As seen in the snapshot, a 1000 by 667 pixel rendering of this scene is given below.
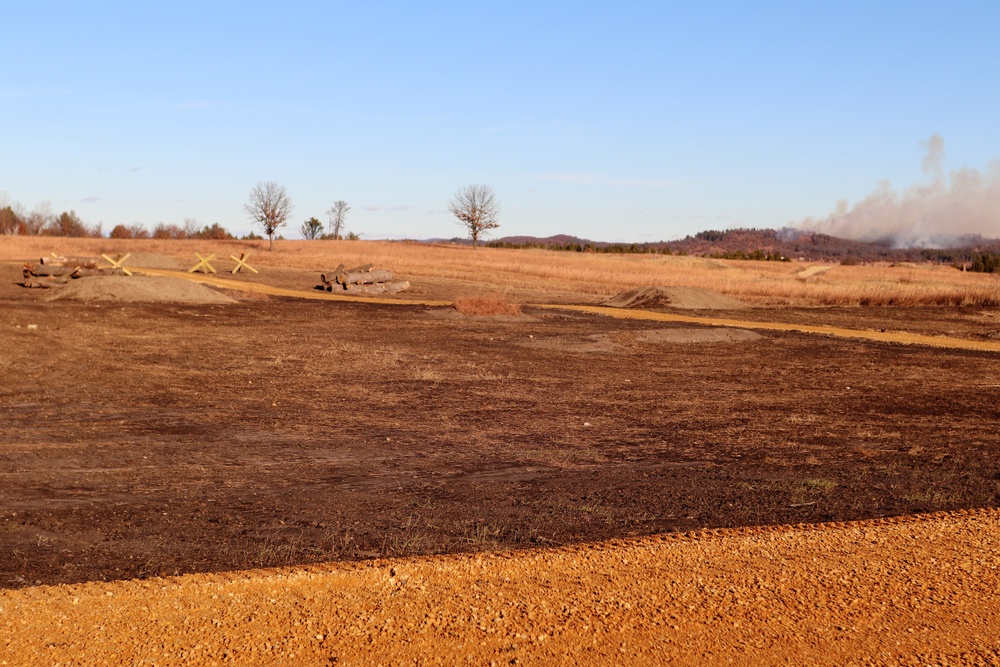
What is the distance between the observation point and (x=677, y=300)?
3231 centimetres

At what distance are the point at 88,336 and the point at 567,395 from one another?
1010cm

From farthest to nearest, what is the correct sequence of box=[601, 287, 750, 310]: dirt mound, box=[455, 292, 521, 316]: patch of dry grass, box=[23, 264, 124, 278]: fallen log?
box=[23, 264, 124, 278]: fallen log → box=[601, 287, 750, 310]: dirt mound → box=[455, 292, 521, 316]: patch of dry grass

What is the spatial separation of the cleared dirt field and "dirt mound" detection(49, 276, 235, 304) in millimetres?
5489

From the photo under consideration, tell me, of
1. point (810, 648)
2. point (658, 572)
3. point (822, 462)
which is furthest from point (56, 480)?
point (822, 462)

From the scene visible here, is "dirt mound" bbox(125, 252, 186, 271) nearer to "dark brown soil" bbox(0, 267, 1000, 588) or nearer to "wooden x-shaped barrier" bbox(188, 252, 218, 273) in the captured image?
"wooden x-shaped barrier" bbox(188, 252, 218, 273)

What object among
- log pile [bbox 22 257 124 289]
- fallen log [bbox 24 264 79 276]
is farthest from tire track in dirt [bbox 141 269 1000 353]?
fallen log [bbox 24 264 79 276]

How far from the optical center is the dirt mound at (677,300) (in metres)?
32.2

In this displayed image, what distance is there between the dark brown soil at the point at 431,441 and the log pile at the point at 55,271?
13.4m

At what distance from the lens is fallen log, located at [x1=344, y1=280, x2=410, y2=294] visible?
119 ft

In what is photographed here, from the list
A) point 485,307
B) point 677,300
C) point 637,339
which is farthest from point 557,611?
point 677,300

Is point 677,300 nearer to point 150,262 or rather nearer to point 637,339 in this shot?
point 637,339

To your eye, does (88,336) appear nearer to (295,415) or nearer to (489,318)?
(295,415)

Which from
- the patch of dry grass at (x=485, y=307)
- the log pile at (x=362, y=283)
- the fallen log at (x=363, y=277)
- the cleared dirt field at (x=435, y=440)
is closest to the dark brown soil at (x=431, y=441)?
the cleared dirt field at (x=435, y=440)

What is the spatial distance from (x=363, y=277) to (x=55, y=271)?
35.9 ft
